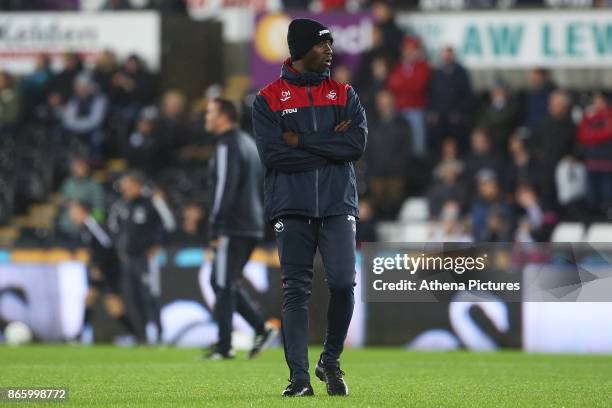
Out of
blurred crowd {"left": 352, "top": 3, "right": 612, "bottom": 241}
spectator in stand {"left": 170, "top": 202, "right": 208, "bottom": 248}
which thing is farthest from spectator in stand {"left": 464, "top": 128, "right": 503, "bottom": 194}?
spectator in stand {"left": 170, "top": 202, "right": 208, "bottom": 248}

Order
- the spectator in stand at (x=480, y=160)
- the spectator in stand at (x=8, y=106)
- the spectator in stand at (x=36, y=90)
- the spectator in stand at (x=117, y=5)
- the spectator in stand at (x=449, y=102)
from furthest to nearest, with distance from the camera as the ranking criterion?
the spectator in stand at (x=117, y=5) → the spectator in stand at (x=36, y=90) → the spectator in stand at (x=8, y=106) → the spectator in stand at (x=449, y=102) → the spectator in stand at (x=480, y=160)

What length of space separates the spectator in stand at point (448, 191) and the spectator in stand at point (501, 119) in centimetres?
137

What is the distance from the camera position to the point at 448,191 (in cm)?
2012

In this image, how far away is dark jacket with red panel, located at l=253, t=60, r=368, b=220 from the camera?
348 inches

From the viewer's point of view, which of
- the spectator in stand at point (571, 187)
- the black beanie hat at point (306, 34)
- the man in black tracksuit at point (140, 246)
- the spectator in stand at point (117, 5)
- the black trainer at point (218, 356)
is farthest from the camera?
the spectator in stand at point (117, 5)

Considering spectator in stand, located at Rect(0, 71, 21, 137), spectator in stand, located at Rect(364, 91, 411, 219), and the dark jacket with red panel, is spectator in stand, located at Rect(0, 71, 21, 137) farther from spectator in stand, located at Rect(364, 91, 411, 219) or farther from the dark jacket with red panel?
the dark jacket with red panel

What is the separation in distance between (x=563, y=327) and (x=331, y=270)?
8.82 m

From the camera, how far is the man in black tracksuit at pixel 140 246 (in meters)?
18.1

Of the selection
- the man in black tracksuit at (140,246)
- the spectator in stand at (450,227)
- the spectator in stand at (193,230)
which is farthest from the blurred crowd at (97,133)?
the spectator in stand at (450,227)

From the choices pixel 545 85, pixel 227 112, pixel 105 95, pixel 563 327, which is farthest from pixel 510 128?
pixel 227 112

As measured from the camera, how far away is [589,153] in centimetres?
2009

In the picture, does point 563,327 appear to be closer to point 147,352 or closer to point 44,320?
point 147,352

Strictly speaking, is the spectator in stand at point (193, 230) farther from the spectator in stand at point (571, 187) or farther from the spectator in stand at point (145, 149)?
the spectator in stand at point (571, 187)
